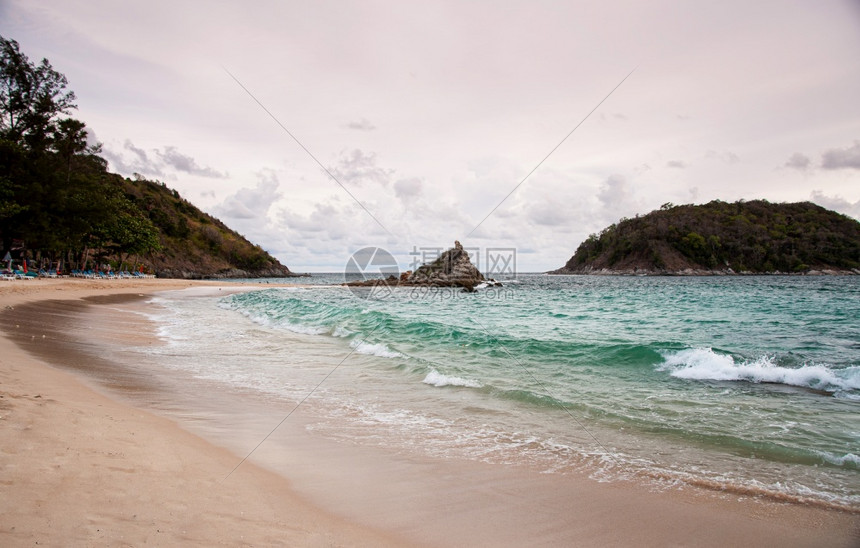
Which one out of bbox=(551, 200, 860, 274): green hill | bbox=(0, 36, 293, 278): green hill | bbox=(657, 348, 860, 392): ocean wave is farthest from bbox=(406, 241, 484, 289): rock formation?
bbox=(551, 200, 860, 274): green hill

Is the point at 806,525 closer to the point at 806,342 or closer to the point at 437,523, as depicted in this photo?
the point at 437,523

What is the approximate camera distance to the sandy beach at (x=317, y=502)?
9.57 feet

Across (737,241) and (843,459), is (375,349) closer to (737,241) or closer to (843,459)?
(843,459)

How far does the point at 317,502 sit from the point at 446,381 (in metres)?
4.99

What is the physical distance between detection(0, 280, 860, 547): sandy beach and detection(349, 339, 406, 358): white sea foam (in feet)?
20.7

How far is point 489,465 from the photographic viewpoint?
4.66 meters

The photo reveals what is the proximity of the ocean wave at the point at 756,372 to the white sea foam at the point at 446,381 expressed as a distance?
4293mm

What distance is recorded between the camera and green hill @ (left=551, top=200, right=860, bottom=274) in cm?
10012

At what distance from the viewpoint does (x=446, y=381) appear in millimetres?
8469

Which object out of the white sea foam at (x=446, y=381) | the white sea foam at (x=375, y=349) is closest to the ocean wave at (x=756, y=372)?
the white sea foam at (x=446, y=381)

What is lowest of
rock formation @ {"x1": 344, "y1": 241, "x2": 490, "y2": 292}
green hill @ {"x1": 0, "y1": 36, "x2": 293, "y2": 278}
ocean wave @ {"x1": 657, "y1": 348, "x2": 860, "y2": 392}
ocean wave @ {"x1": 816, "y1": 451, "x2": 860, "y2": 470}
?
ocean wave @ {"x1": 816, "y1": 451, "x2": 860, "y2": 470}

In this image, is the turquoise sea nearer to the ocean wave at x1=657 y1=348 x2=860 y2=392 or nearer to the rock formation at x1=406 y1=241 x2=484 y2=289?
the ocean wave at x1=657 y1=348 x2=860 y2=392

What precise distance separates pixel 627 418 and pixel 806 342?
10.1 meters

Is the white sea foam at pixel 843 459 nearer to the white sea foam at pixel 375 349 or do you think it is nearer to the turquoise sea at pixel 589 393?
the turquoise sea at pixel 589 393
